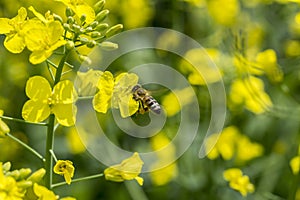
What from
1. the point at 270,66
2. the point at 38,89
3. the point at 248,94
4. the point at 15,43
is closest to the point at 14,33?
the point at 15,43

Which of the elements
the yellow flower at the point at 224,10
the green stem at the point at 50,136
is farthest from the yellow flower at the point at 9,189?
the yellow flower at the point at 224,10

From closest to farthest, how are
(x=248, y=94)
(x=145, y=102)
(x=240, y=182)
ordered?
(x=145, y=102)
(x=240, y=182)
(x=248, y=94)

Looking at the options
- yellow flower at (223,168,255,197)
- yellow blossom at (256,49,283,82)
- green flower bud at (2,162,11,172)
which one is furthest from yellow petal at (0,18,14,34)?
yellow blossom at (256,49,283,82)

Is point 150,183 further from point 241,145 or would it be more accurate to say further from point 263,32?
point 263,32

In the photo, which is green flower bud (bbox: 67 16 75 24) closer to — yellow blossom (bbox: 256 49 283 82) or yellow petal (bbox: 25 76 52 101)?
yellow petal (bbox: 25 76 52 101)

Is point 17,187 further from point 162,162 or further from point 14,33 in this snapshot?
point 162,162

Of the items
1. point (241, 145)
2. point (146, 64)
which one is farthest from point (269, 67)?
point (146, 64)
